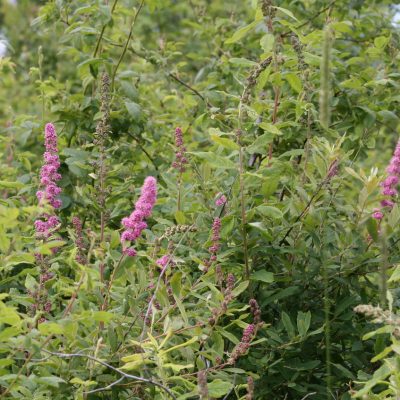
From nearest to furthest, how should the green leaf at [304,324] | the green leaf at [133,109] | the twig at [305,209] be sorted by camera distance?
1. the green leaf at [304,324]
2. the twig at [305,209]
3. the green leaf at [133,109]

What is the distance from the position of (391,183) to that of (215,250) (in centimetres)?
57

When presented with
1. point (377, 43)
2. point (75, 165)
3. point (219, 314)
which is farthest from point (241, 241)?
point (377, 43)

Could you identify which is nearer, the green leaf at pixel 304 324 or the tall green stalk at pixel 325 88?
the tall green stalk at pixel 325 88

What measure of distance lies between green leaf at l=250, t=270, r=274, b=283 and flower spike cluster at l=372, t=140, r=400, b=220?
1.28ft

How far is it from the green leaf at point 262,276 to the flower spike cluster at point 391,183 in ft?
1.28

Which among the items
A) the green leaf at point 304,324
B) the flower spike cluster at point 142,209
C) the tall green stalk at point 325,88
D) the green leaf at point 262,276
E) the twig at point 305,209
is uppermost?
the tall green stalk at point 325,88

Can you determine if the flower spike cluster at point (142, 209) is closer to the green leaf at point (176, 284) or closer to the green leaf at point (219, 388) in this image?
the green leaf at point (176, 284)

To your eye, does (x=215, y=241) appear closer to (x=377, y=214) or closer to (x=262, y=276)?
(x=262, y=276)

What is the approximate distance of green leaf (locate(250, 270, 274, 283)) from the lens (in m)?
2.49

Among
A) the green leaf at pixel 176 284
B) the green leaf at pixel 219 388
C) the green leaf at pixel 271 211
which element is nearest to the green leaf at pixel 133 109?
the green leaf at pixel 271 211

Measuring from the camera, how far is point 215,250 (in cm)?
244

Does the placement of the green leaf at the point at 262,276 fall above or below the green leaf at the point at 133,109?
below

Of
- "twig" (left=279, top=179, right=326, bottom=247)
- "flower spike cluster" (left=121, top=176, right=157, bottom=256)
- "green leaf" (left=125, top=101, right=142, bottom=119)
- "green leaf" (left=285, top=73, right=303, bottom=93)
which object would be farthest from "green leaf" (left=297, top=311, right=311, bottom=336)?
"green leaf" (left=125, top=101, right=142, bottom=119)

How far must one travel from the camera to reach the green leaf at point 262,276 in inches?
98.0
